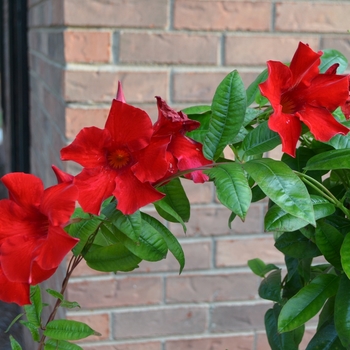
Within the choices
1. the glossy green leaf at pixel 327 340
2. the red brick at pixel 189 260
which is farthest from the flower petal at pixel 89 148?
the red brick at pixel 189 260

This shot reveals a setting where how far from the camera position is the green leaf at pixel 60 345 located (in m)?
0.57

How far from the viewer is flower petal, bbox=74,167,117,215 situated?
1.45ft

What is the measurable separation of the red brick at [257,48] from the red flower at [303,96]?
2.34ft

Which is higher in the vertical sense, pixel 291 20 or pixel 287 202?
pixel 291 20

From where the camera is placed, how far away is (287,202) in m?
0.44

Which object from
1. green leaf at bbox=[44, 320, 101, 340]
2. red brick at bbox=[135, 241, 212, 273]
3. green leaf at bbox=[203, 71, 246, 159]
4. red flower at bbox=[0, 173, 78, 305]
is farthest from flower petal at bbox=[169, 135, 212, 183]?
red brick at bbox=[135, 241, 212, 273]

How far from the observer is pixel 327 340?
1.98ft

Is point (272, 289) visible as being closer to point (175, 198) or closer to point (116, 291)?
point (175, 198)

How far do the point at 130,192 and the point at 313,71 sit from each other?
21cm

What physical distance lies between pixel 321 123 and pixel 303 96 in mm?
35

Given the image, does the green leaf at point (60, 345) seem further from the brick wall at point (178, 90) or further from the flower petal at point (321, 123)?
the brick wall at point (178, 90)

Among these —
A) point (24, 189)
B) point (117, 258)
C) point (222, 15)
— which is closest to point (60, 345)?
point (117, 258)

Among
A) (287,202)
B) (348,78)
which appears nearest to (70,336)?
(287,202)

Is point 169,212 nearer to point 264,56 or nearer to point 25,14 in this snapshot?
point 264,56
